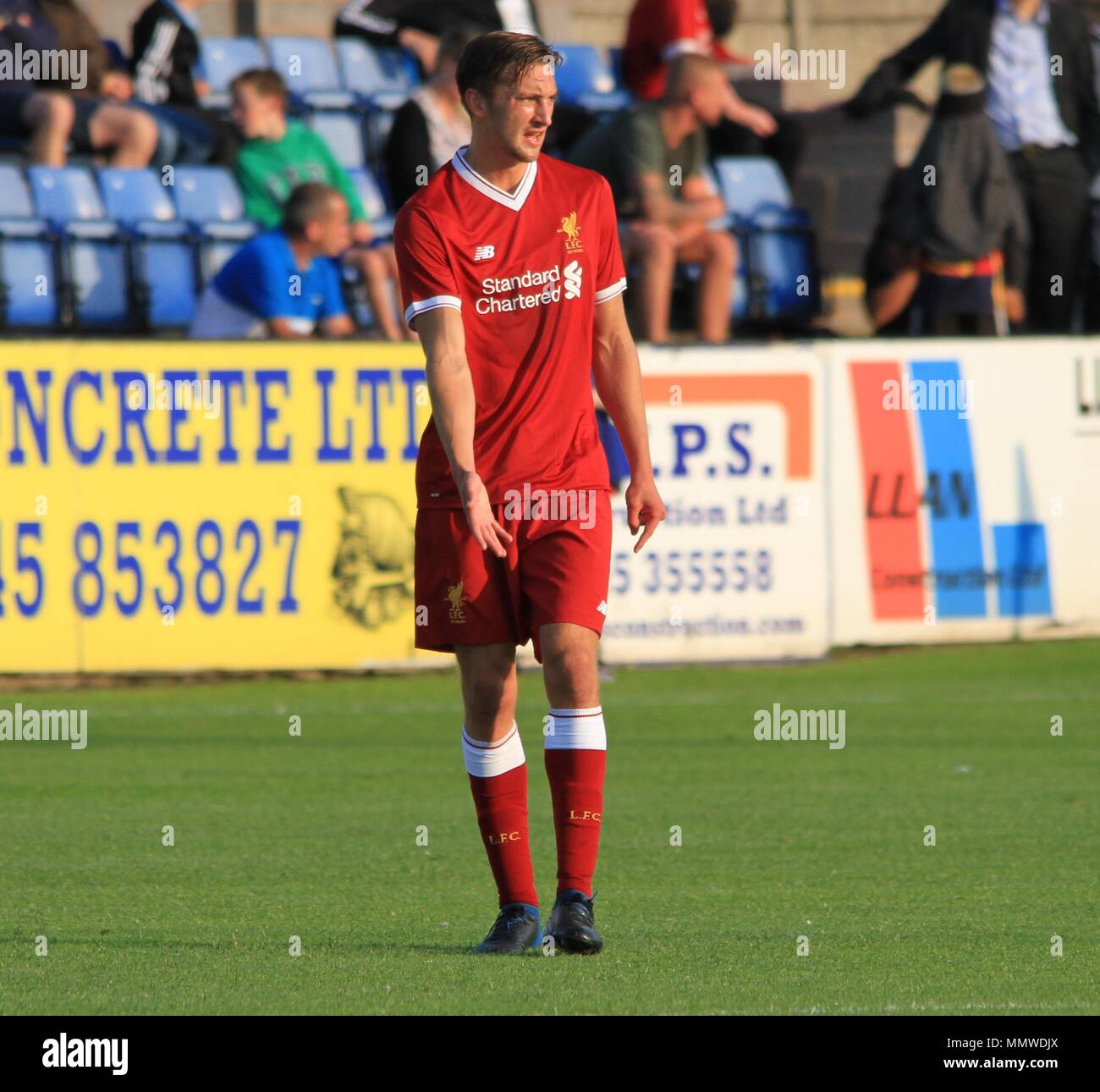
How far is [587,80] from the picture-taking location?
18016 mm

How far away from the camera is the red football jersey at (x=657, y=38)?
54.1 feet

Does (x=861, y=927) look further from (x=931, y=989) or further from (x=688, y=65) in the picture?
(x=688, y=65)

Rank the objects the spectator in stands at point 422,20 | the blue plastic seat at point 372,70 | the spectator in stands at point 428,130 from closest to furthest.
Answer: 1. the spectator in stands at point 428,130
2. the spectator in stands at point 422,20
3. the blue plastic seat at point 372,70

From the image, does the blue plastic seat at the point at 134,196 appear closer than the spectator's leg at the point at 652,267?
No

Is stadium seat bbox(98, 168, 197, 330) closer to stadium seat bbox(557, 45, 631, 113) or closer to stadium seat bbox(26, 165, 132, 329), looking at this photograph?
stadium seat bbox(26, 165, 132, 329)

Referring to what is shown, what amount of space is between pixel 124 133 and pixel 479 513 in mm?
10581

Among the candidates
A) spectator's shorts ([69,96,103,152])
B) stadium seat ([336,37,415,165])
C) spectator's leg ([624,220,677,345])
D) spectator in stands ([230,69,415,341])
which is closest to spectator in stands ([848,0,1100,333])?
spectator's leg ([624,220,677,345])

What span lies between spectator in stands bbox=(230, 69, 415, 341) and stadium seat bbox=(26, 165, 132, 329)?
3.25 ft

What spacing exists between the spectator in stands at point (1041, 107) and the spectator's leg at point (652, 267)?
3.14 m
